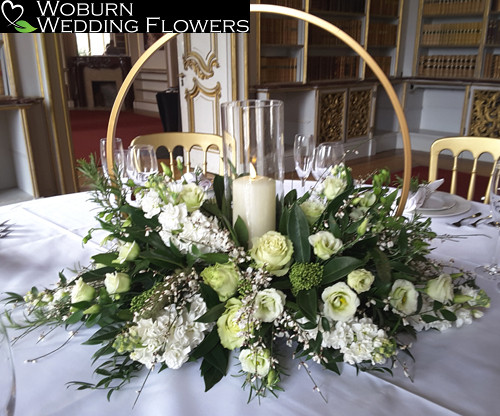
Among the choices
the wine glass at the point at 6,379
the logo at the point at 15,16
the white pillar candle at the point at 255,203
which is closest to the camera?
the wine glass at the point at 6,379

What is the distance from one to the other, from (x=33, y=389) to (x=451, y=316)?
58cm

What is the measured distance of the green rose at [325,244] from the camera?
60 cm

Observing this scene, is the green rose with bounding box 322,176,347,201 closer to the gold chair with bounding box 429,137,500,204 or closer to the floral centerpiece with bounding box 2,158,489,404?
the floral centerpiece with bounding box 2,158,489,404

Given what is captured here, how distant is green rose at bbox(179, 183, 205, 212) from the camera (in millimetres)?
690

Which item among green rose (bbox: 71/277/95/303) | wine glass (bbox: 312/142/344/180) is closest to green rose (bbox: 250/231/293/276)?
green rose (bbox: 71/277/95/303)

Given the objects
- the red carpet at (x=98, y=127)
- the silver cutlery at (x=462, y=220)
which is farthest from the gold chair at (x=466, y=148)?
the red carpet at (x=98, y=127)

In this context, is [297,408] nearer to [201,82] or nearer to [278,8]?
[278,8]

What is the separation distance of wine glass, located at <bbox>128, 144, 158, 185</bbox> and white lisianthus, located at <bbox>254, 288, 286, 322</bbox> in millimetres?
648

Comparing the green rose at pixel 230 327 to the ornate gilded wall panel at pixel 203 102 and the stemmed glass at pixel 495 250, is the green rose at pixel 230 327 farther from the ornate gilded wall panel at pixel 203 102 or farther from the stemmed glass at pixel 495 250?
the ornate gilded wall panel at pixel 203 102

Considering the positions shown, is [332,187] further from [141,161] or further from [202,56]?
[202,56]

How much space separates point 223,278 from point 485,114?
4967mm

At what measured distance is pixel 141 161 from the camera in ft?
3.79

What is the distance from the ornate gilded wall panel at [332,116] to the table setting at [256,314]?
3.94m

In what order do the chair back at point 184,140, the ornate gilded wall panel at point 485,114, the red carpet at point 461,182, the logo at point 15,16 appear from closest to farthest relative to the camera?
the chair back at point 184,140 < the logo at point 15,16 < the red carpet at point 461,182 < the ornate gilded wall panel at point 485,114
